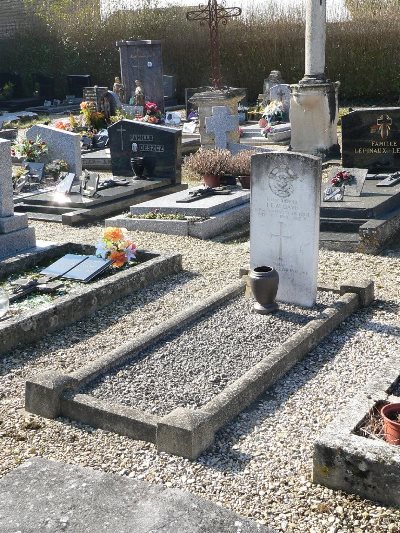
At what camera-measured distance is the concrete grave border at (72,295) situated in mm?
6438

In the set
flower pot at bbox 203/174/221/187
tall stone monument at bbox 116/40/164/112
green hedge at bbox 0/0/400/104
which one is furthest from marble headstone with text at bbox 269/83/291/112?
flower pot at bbox 203/174/221/187

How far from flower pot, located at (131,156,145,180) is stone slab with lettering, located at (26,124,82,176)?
3.33 feet

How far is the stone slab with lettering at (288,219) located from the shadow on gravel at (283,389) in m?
0.55

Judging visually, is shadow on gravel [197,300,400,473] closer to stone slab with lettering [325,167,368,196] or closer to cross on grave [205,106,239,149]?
stone slab with lettering [325,167,368,196]

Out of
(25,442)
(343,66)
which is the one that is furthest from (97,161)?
(343,66)

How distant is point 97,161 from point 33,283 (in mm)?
7362

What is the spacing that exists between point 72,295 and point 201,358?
177 cm

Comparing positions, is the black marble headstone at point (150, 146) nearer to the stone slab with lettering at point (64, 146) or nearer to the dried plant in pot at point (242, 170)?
the stone slab with lettering at point (64, 146)

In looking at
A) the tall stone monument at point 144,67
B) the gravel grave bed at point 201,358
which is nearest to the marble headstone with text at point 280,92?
the tall stone monument at point 144,67

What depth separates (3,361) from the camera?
6.14 metres

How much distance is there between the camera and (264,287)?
6.62 meters

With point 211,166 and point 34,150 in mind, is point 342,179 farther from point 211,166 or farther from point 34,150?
point 34,150

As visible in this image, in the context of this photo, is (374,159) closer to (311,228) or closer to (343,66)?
(311,228)

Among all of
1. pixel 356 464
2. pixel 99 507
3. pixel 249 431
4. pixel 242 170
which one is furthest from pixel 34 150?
pixel 356 464
